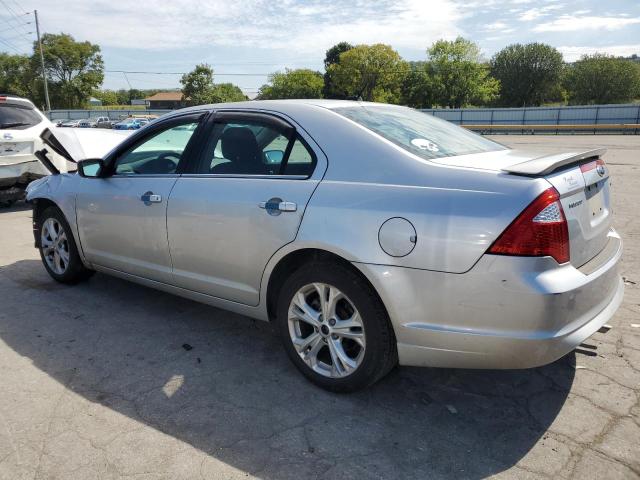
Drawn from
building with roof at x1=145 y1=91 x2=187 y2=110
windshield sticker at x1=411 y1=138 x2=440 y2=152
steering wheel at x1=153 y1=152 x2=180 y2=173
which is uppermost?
building with roof at x1=145 y1=91 x2=187 y2=110

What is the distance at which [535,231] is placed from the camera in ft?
7.32

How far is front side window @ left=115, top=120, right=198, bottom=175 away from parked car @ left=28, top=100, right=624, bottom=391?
25mm

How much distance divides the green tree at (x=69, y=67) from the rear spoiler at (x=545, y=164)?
8236 cm

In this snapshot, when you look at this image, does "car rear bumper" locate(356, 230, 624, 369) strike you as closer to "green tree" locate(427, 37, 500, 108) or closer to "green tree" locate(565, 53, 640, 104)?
"green tree" locate(427, 37, 500, 108)

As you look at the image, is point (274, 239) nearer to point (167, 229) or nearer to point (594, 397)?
point (167, 229)

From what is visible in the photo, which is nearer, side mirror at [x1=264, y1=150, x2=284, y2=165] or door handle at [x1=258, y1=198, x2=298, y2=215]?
door handle at [x1=258, y1=198, x2=298, y2=215]

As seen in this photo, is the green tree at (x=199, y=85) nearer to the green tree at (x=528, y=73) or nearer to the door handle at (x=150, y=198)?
the green tree at (x=528, y=73)

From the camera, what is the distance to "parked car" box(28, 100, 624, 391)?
2291 mm

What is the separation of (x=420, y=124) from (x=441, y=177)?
3.22ft

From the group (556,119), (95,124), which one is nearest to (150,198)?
(556,119)

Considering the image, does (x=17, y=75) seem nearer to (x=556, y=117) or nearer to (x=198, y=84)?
(x=198, y=84)

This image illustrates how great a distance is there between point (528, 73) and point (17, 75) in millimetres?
79331

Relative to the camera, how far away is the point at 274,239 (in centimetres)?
294

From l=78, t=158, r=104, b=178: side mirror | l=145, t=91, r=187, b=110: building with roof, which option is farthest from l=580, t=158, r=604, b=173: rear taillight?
l=145, t=91, r=187, b=110: building with roof
